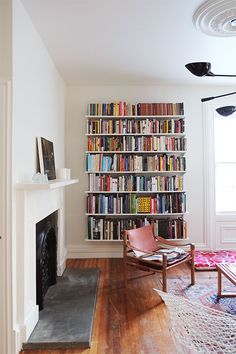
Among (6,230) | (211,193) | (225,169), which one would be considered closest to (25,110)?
(6,230)

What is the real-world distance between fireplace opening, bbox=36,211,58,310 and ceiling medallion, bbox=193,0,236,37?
2446 mm

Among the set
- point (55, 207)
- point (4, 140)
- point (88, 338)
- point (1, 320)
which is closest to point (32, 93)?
point (4, 140)

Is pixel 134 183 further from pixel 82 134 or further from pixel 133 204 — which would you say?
pixel 82 134

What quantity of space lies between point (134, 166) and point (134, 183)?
0.26 m

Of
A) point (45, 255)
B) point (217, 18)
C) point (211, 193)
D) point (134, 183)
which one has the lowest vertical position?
point (45, 255)

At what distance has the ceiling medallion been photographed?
86.1 inches

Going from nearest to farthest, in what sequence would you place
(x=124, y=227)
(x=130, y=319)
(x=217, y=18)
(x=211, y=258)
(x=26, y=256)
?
(x=26, y=256) < (x=217, y=18) < (x=130, y=319) < (x=211, y=258) < (x=124, y=227)

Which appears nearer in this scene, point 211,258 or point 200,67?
→ point 200,67

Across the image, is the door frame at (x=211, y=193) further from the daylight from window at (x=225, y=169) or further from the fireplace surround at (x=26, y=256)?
the fireplace surround at (x=26, y=256)

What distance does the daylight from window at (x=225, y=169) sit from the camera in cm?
458

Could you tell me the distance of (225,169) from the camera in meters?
4.58

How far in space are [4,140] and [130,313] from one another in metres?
1.98

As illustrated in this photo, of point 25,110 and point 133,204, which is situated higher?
point 25,110

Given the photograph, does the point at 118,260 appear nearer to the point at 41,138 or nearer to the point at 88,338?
the point at 88,338
